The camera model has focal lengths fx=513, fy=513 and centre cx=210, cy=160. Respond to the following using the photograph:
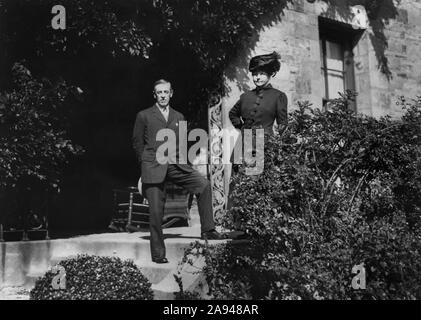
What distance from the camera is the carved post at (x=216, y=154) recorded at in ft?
22.9

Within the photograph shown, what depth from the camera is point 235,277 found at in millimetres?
4152

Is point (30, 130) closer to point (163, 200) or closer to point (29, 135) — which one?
point (29, 135)

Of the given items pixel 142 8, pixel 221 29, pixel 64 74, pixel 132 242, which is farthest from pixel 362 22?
pixel 132 242

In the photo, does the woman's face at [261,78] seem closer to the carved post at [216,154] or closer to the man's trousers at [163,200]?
the man's trousers at [163,200]

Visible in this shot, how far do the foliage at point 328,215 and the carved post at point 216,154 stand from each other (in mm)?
2446

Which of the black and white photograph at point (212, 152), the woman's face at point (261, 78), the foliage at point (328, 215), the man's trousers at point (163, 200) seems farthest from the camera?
the woman's face at point (261, 78)

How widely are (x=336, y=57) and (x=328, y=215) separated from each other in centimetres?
535

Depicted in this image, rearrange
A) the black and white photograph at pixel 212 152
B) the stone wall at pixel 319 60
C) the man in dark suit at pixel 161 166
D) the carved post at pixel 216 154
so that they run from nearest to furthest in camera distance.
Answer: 1. the black and white photograph at pixel 212 152
2. the man in dark suit at pixel 161 166
3. the carved post at pixel 216 154
4. the stone wall at pixel 319 60

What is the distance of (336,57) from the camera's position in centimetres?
900

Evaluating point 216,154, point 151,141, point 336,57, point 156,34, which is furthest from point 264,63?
point 336,57

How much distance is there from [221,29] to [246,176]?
3372 millimetres

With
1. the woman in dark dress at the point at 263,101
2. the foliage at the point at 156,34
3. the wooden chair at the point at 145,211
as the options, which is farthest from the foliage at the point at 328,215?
the wooden chair at the point at 145,211

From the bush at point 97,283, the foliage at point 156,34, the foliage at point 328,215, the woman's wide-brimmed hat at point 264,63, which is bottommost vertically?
the bush at point 97,283

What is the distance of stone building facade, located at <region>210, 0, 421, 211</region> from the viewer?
25.1 feet
